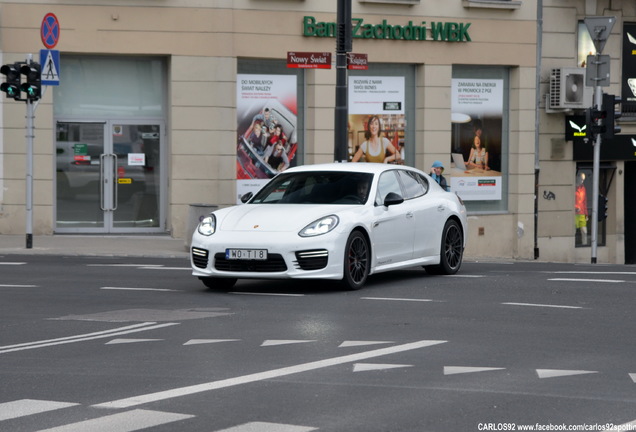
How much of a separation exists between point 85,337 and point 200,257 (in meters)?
3.62

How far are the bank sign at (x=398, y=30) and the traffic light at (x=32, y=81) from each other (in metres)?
7.00

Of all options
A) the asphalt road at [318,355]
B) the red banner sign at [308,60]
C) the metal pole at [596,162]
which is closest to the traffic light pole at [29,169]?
the red banner sign at [308,60]

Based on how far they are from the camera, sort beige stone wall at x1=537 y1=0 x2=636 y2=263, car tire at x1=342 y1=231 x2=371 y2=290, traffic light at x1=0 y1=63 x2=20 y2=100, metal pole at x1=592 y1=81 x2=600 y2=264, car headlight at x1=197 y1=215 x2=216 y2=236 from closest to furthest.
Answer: car tire at x1=342 y1=231 x2=371 y2=290
car headlight at x1=197 y1=215 x2=216 y2=236
traffic light at x1=0 y1=63 x2=20 y2=100
metal pole at x1=592 y1=81 x2=600 y2=264
beige stone wall at x1=537 y1=0 x2=636 y2=263

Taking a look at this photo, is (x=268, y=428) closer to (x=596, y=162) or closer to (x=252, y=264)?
(x=252, y=264)

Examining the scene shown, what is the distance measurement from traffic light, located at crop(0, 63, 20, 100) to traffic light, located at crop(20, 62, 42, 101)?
0.38 ft

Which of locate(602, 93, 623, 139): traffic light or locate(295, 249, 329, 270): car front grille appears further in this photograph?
locate(602, 93, 623, 139): traffic light

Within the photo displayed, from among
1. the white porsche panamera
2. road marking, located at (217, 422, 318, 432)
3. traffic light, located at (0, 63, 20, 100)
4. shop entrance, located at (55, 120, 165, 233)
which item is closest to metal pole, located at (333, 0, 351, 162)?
traffic light, located at (0, 63, 20, 100)

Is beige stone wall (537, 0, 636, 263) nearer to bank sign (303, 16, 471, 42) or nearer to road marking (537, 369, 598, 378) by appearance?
bank sign (303, 16, 471, 42)

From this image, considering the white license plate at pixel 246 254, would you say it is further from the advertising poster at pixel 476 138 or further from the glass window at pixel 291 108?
the advertising poster at pixel 476 138

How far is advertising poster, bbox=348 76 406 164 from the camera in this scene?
2770 centimetres

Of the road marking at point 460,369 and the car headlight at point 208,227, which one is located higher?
the car headlight at point 208,227

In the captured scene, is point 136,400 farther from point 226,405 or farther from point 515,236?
point 515,236

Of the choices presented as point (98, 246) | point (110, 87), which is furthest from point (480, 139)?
point (98, 246)

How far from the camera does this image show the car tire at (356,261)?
13977 mm
